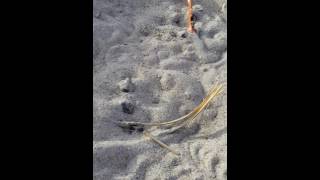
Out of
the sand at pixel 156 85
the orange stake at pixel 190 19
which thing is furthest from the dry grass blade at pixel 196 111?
the orange stake at pixel 190 19

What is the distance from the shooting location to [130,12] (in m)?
2.49

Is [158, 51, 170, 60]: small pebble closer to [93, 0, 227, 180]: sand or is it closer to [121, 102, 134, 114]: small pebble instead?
[93, 0, 227, 180]: sand

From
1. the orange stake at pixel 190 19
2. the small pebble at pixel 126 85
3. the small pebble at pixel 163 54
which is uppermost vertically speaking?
the orange stake at pixel 190 19

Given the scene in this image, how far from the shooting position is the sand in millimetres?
1740

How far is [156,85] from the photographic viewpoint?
2.07m

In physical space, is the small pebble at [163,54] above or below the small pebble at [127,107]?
above

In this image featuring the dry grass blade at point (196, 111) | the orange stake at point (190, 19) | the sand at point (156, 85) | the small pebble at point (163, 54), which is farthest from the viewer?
the orange stake at point (190, 19)

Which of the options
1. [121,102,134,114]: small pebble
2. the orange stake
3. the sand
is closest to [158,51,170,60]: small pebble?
the sand

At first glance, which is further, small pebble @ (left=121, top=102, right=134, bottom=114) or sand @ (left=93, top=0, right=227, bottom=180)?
small pebble @ (left=121, top=102, right=134, bottom=114)

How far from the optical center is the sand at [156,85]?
1740 millimetres

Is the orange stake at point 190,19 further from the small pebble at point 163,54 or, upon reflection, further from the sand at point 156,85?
the small pebble at point 163,54
